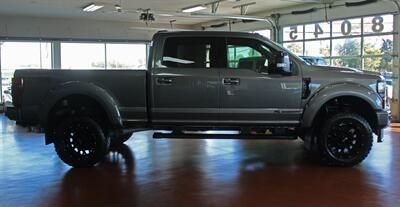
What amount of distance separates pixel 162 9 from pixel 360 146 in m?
11.9

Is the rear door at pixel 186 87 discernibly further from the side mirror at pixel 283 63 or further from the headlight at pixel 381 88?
the headlight at pixel 381 88

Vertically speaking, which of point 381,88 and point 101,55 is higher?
point 101,55

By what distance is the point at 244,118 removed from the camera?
648 cm

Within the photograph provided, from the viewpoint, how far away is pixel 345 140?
6527 mm

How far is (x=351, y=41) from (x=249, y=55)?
376 inches

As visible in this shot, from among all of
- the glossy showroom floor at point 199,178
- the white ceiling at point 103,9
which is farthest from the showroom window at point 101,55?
the glossy showroom floor at point 199,178

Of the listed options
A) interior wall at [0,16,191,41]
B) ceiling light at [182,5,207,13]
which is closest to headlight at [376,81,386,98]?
ceiling light at [182,5,207,13]

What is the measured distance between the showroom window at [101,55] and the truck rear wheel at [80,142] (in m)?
13.8

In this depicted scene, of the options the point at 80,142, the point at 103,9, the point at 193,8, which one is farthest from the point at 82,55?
the point at 80,142

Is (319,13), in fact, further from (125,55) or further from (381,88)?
(381,88)

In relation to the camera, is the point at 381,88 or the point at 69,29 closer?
the point at 381,88

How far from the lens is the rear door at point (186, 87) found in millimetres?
6391

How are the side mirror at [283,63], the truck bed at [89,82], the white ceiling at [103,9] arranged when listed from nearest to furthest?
the side mirror at [283,63] < the truck bed at [89,82] < the white ceiling at [103,9]

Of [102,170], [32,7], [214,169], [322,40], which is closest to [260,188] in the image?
[214,169]
